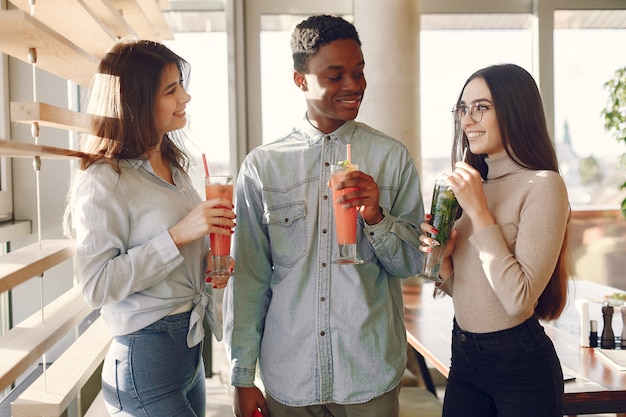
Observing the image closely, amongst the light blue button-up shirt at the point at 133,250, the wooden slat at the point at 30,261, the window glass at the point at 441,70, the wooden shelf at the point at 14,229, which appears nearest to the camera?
the wooden slat at the point at 30,261

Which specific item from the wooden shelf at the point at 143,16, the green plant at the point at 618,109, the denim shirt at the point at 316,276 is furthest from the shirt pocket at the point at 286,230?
the green plant at the point at 618,109

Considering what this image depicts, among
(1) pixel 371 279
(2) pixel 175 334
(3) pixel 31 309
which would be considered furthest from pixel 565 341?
(3) pixel 31 309

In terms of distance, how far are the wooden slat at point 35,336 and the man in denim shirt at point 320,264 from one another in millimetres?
466

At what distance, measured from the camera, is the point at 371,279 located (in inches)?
70.2

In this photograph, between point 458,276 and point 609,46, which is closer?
point 458,276

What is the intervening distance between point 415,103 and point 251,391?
3.18 metres

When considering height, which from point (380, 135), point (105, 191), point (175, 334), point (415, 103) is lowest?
point (175, 334)

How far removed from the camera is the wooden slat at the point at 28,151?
1.32 meters

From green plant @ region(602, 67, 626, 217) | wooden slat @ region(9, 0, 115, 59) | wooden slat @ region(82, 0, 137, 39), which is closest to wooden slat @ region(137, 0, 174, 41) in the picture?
wooden slat @ region(82, 0, 137, 39)

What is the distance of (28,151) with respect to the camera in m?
1.48

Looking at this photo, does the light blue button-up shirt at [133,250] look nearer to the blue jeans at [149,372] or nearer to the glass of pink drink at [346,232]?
the blue jeans at [149,372]

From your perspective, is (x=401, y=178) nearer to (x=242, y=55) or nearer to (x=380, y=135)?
(x=380, y=135)

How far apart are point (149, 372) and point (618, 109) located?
4306mm

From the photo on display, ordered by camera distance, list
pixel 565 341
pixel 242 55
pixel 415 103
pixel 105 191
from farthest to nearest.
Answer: pixel 242 55, pixel 415 103, pixel 565 341, pixel 105 191
